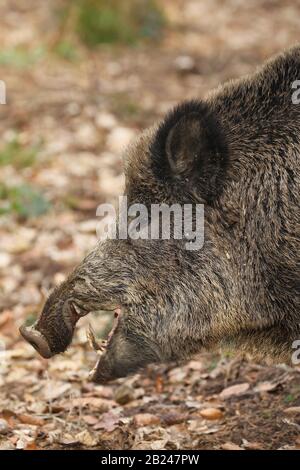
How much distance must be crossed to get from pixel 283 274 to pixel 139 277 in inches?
27.0

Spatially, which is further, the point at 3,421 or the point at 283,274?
the point at 3,421

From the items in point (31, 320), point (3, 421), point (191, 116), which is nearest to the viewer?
point (191, 116)

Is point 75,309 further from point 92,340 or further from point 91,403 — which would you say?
point 91,403

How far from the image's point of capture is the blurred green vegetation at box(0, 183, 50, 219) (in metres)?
7.53

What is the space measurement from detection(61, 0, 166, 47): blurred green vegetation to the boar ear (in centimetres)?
718

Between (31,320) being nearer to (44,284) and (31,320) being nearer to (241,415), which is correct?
(44,284)

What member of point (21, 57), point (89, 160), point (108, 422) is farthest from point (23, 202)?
point (21, 57)

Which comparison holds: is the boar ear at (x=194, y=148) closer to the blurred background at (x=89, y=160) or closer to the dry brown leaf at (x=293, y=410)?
the blurred background at (x=89, y=160)

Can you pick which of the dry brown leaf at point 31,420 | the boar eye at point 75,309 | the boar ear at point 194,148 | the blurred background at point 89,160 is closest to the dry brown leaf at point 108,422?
the blurred background at point 89,160

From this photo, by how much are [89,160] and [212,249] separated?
455 cm

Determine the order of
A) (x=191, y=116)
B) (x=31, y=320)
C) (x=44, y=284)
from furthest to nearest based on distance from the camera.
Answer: (x=44, y=284) → (x=31, y=320) → (x=191, y=116)

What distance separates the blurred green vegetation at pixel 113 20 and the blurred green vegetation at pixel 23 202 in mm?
3941
